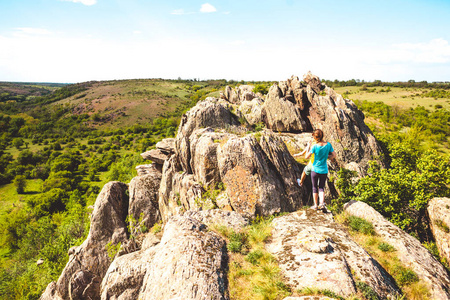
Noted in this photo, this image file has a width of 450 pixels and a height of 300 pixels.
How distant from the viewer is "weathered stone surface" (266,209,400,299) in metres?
7.98

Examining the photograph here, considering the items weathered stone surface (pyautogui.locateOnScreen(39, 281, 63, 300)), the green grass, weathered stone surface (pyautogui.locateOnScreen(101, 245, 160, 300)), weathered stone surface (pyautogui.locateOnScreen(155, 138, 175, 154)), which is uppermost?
weathered stone surface (pyautogui.locateOnScreen(155, 138, 175, 154))

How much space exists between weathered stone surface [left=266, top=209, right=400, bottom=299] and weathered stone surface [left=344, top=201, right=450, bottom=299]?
1.28 meters

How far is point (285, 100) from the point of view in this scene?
29641 mm

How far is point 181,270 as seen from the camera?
362 inches

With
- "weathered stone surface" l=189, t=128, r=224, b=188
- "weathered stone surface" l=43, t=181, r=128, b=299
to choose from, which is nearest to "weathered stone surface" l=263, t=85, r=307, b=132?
"weathered stone surface" l=189, t=128, r=224, b=188

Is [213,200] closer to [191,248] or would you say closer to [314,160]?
[191,248]

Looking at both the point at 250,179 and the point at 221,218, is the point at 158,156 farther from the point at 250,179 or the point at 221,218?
the point at 221,218

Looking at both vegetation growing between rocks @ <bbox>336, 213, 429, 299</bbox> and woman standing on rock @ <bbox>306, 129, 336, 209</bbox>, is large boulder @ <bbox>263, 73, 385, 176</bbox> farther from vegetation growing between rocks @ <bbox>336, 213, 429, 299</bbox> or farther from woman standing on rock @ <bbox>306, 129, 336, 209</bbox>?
vegetation growing between rocks @ <bbox>336, 213, 429, 299</bbox>

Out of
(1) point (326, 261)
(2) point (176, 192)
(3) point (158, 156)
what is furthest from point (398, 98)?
(1) point (326, 261)

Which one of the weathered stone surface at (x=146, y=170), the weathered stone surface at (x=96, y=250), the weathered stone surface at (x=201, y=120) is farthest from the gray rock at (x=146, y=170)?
the weathered stone surface at (x=201, y=120)

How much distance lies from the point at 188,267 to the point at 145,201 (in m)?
19.0

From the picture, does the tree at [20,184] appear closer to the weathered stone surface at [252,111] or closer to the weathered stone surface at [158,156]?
the weathered stone surface at [158,156]

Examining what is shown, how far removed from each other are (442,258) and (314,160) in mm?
9287

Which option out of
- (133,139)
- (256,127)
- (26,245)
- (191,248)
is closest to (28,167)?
(133,139)
